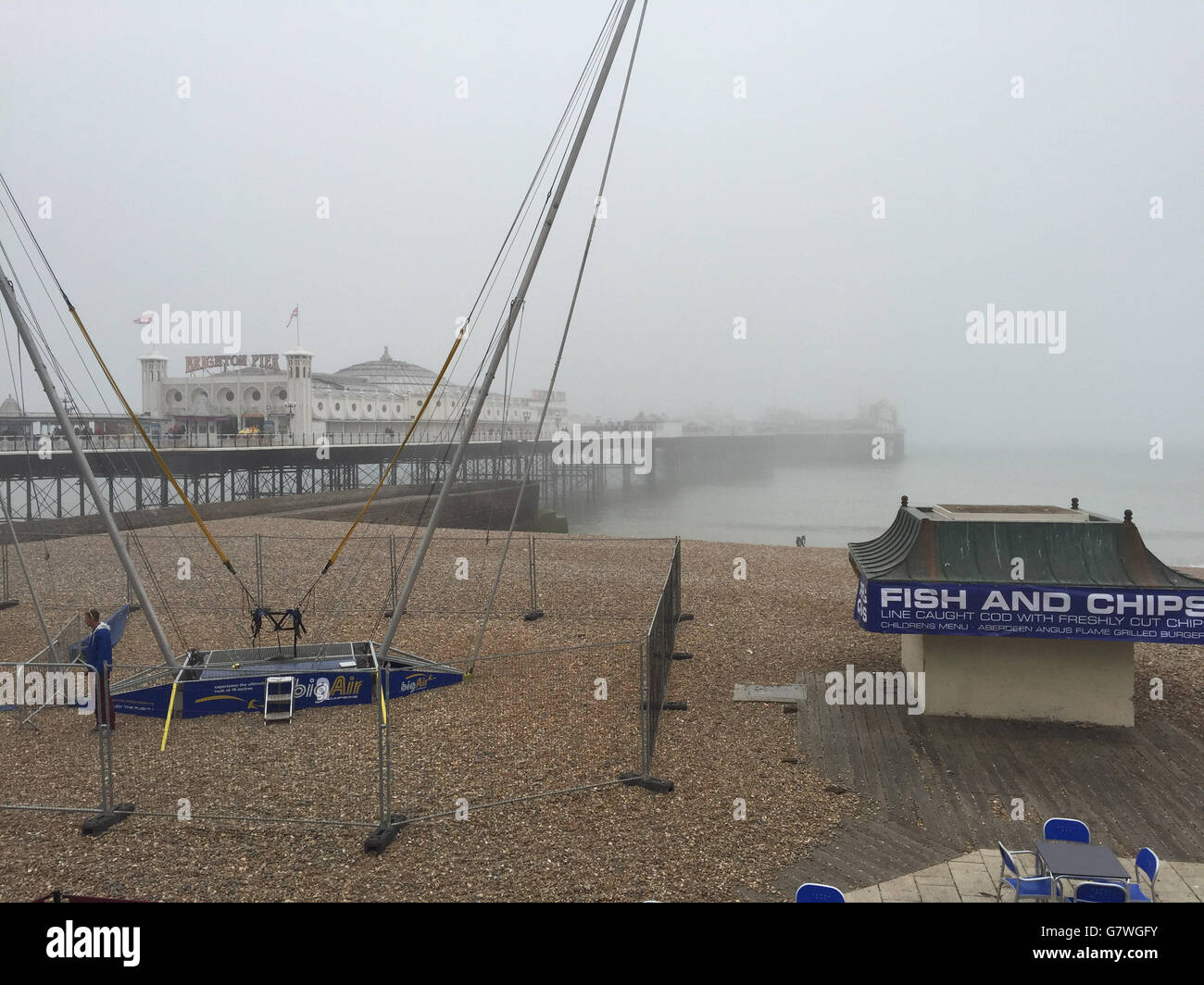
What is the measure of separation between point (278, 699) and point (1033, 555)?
31.3 ft

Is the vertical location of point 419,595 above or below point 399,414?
below

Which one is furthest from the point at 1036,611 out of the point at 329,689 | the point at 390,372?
the point at 390,372

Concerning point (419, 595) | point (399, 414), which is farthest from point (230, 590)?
point (399, 414)

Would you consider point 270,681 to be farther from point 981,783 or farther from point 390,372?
point 390,372

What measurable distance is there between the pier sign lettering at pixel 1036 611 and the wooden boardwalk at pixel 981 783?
1.25 m

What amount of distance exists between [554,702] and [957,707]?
16.9 ft

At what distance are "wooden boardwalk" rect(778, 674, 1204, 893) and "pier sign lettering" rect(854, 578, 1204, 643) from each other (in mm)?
1252

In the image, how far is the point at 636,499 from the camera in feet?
357

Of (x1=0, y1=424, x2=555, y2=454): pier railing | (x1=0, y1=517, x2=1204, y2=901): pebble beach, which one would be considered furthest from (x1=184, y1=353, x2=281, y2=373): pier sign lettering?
(x1=0, y1=517, x2=1204, y2=901): pebble beach

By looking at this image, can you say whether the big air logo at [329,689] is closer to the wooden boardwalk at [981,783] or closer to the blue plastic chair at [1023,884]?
the wooden boardwalk at [981,783]

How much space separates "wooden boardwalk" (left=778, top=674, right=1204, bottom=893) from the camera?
765 centimetres

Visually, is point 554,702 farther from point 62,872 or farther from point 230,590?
point 230,590

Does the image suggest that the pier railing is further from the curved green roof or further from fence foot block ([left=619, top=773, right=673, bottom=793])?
fence foot block ([left=619, top=773, right=673, bottom=793])

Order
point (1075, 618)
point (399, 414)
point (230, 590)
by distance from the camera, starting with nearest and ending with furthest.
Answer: point (1075, 618) → point (230, 590) → point (399, 414)
